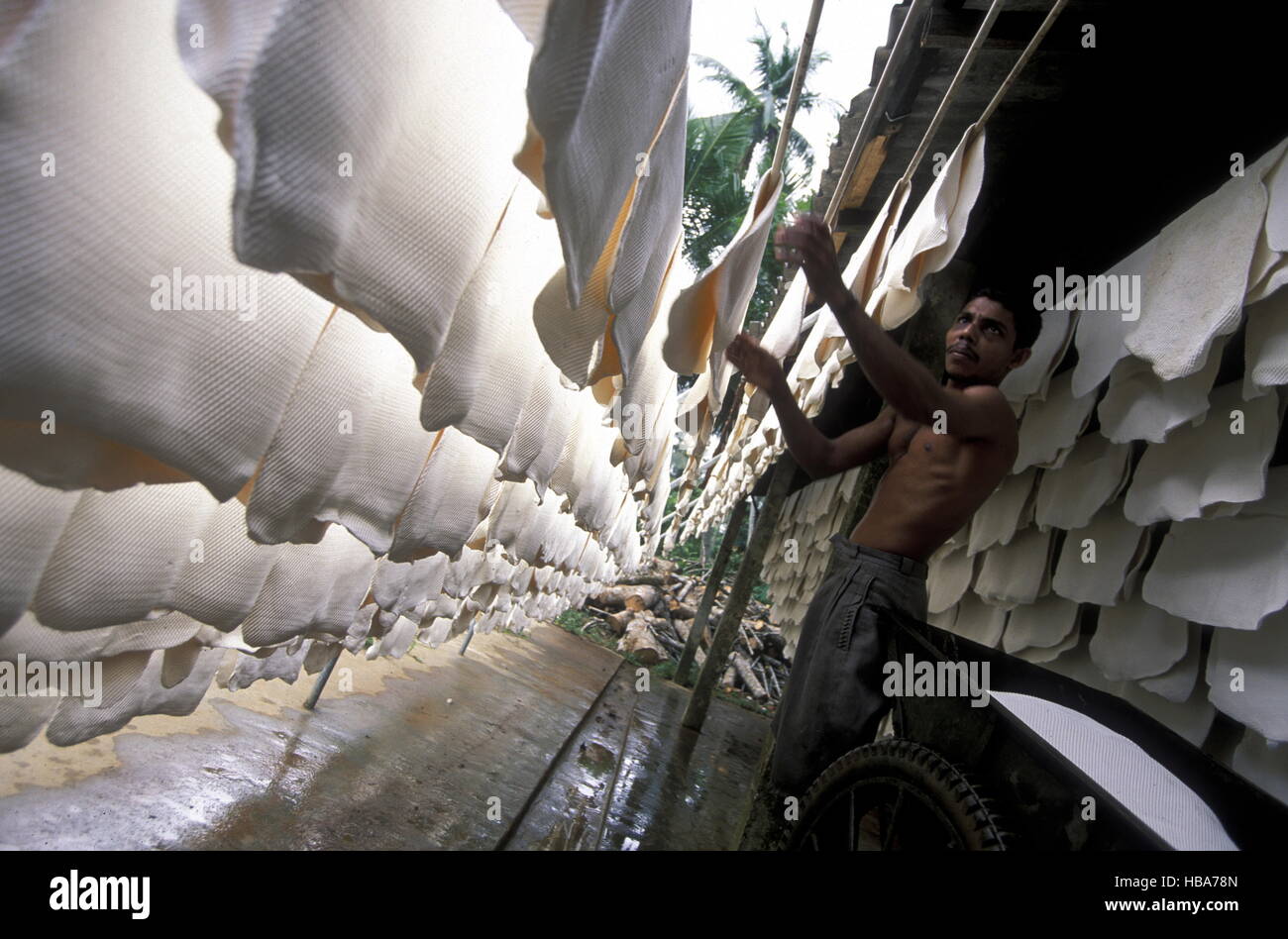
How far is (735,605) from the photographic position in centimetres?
657

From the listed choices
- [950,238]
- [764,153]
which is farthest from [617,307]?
[764,153]

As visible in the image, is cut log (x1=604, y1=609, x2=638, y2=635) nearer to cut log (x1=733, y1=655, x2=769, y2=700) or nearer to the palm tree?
cut log (x1=733, y1=655, x2=769, y2=700)

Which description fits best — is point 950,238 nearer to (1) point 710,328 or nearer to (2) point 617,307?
(1) point 710,328

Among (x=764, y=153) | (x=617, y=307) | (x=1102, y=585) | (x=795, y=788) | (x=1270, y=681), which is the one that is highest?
(x=764, y=153)

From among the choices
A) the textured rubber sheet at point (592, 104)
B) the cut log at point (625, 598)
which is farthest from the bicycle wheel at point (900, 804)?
the cut log at point (625, 598)

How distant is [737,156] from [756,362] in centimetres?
1588

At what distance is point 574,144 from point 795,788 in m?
2.12

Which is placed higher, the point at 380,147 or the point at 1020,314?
the point at 1020,314

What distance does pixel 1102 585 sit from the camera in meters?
2.23

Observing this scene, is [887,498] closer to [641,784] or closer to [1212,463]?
[1212,463]

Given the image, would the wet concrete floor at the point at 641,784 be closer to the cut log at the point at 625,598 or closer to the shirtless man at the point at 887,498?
the shirtless man at the point at 887,498

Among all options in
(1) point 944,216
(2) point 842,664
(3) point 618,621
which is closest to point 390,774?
(2) point 842,664

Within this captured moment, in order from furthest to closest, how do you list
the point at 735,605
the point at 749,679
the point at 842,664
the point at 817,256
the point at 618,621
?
the point at 618,621
the point at 749,679
the point at 735,605
the point at 842,664
the point at 817,256

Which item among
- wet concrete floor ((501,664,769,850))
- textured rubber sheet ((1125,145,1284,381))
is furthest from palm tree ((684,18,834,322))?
textured rubber sheet ((1125,145,1284,381))
